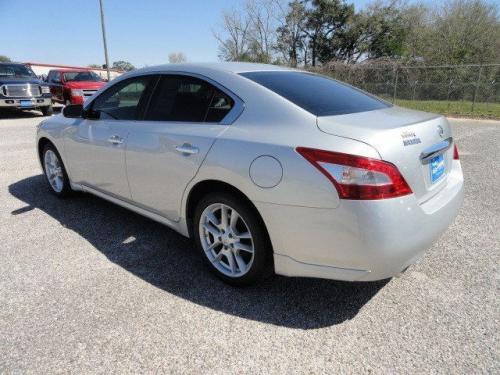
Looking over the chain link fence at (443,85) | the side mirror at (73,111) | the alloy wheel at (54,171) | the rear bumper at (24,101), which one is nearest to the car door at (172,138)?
the side mirror at (73,111)

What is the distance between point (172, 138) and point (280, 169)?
1.05m

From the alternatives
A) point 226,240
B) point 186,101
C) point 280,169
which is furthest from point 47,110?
point 280,169

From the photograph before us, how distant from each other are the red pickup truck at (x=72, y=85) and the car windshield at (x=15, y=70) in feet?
3.91

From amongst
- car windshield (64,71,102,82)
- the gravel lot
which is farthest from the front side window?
the gravel lot

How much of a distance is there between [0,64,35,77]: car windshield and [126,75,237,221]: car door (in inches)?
551

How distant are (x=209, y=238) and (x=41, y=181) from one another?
3967mm

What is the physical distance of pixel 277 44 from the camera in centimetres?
4500

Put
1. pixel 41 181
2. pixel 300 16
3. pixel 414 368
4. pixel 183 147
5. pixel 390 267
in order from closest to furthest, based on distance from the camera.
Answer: pixel 414 368
pixel 390 267
pixel 183 147
pixel 41 181
pixel 300 16

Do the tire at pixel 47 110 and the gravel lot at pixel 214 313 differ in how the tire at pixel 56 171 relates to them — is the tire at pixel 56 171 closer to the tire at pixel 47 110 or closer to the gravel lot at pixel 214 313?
the gravel lot at pixel 214 313

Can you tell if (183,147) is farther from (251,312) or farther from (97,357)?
(97,357)

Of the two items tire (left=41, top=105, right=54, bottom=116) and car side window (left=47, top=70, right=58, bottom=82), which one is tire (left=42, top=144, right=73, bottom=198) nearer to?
tire (left=41, top=105, right=54, bottom=116)

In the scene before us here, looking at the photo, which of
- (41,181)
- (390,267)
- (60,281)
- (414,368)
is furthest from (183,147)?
(41,181)

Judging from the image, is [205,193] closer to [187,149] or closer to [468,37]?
[187,149]

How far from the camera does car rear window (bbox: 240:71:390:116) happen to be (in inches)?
100
